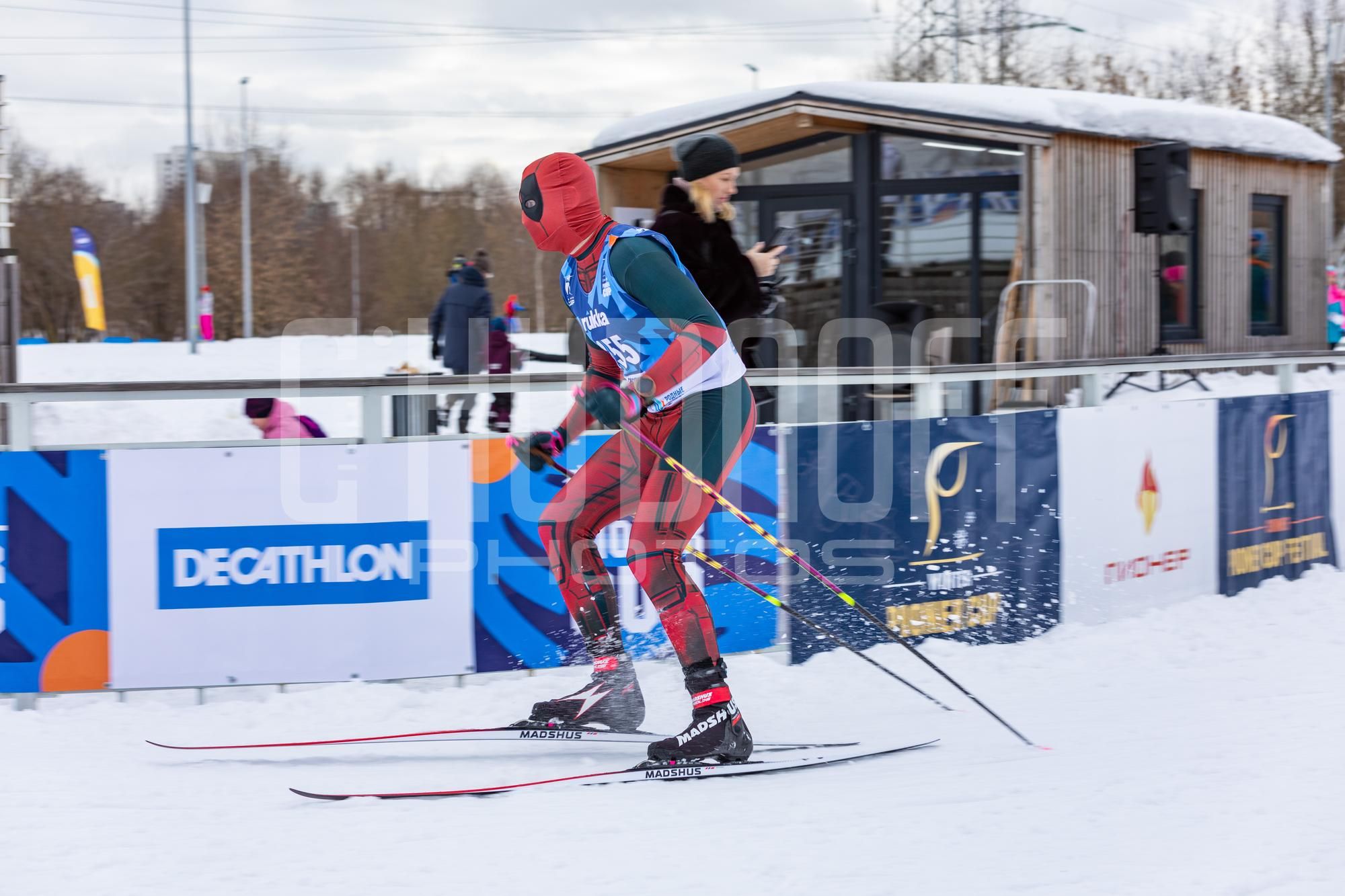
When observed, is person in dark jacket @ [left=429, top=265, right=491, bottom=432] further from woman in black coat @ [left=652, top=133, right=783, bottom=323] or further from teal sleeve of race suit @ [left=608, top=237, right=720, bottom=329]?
teal sleeve of race suit @ [left=608, top=237, right=720, bottom=329]

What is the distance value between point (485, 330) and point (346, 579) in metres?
5.58

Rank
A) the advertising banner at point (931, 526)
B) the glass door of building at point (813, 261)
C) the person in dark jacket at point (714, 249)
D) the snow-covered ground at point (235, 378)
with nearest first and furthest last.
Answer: the person in dark jacket at point (714, 249), the advertising banner at point (931, 526), the glass door of building at point (813, 261), the snow-covered ground at point (235, 378)

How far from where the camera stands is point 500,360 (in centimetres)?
1059

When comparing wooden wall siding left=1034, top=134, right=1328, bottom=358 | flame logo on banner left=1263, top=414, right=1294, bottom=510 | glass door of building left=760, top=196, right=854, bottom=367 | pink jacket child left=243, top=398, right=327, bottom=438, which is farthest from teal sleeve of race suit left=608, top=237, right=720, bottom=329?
wooden wall siding left=1034, top=134, right=1328, bottom=358

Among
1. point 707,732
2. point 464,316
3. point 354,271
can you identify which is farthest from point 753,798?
point 354,271

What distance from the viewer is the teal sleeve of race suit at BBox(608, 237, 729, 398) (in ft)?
11.3

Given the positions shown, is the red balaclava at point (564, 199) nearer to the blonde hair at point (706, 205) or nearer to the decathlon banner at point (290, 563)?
the blonde hair at point (706, 205)

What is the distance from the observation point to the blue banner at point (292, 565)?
14.3 ft

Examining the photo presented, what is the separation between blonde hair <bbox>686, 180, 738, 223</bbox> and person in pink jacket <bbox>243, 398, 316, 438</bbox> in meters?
2.20

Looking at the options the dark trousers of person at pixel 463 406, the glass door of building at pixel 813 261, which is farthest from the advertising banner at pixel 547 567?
the glass door of building at pixel 813 261

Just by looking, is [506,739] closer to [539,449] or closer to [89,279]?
[539,449]

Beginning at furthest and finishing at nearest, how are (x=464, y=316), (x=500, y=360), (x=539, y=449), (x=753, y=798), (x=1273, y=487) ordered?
(x=500, y=360)
(x=464, y=316)
(x=1273, y=487)
(x=539, y=449)
(x=753, y=798)

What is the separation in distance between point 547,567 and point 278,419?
1756 mm

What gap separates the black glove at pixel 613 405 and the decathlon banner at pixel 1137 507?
8.91 ft
